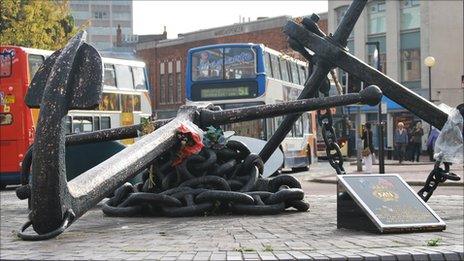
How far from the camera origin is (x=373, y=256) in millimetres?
5547

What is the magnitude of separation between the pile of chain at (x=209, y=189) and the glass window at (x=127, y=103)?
13139 millimetres

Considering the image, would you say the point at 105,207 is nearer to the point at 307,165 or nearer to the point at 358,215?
the point at 358,215

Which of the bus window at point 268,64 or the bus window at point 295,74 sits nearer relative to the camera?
the bus window at point 268,64

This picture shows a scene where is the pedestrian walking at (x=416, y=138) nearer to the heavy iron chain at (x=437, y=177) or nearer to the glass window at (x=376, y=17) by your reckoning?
the glass window at (x=376, y=17)

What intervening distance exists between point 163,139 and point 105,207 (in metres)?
1.35

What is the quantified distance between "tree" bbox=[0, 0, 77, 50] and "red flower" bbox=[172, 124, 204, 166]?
18698 millimetres

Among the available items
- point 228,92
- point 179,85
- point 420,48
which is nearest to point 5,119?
point 228,92

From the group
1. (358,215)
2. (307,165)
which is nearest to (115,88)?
(307,165)

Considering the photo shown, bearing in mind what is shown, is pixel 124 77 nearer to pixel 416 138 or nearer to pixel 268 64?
pixel 268 64

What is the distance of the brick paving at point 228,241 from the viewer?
18.4ft

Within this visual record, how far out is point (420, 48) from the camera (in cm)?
4231

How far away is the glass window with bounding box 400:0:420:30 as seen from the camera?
42844mm

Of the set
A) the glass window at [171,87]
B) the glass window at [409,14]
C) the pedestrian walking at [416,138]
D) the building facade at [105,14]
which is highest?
the building facade at [105,14]

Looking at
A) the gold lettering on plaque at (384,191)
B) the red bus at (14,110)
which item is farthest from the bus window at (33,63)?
the gold lettering on plaque at (384,191)
